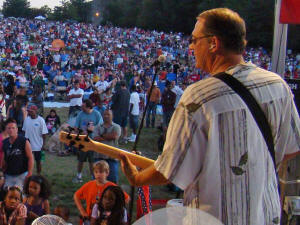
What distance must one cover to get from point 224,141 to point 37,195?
3.68 metres

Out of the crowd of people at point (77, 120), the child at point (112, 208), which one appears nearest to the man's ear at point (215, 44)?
the crowd of people at point (77, 120)

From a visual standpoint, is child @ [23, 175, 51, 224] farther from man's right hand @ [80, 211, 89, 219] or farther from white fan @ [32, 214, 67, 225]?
white fan @ [32, 214, 67, 225]

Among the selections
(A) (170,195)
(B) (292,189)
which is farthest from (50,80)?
(B) (292,189)

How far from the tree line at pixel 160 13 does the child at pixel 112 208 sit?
3330cm

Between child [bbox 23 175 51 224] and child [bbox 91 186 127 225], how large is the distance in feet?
2.13

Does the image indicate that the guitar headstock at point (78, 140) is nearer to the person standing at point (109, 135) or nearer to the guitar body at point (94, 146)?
the guitar body at point (94, 146)

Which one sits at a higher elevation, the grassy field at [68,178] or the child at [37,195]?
the child at [37,195]

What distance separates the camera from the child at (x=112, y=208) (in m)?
4.27

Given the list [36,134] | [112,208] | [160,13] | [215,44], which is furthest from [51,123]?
[160,13]

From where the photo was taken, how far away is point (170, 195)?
6660 mm

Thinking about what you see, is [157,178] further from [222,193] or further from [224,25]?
[224,25]

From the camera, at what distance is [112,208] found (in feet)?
14.2

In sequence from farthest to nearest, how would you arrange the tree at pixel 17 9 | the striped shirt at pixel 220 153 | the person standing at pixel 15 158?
the tree at pixel 17 9, the person standing at pixel 15 158, the striped shirt at pixel 220 153

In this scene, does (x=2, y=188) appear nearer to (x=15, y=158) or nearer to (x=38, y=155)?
(x=15, y=158)
